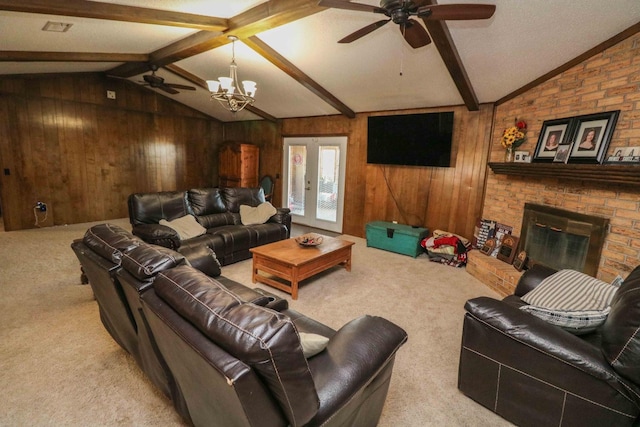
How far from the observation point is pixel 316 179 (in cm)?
624

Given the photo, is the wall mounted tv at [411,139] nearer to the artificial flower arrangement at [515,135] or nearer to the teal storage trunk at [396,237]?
the artificial flower arrangement at [515,135]

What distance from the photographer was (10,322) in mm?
2428

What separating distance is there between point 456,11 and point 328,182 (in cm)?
428

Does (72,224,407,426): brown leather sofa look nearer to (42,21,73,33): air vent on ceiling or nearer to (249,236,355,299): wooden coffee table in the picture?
(249,236,355,299): wooden coffee table

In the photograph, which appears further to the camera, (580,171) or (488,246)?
(488,246)

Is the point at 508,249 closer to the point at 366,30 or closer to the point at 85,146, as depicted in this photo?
the point at 366,30

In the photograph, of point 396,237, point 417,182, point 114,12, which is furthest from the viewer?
point 417,182

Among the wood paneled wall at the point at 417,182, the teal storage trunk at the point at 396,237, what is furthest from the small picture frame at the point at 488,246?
the teal storage trunk at the point at 396,237

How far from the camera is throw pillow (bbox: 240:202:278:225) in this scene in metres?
4.45

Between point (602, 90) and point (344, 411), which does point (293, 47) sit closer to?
point (602, 90)

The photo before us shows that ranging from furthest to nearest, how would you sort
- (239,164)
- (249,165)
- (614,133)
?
(249,165) → (239,164) → (614,133)

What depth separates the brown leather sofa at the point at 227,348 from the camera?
0.91 meters

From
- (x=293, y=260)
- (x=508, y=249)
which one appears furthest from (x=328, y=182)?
(x=508, y=249)

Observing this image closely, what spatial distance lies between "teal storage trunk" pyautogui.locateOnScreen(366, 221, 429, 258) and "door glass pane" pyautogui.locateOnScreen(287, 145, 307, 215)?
2149 mm
